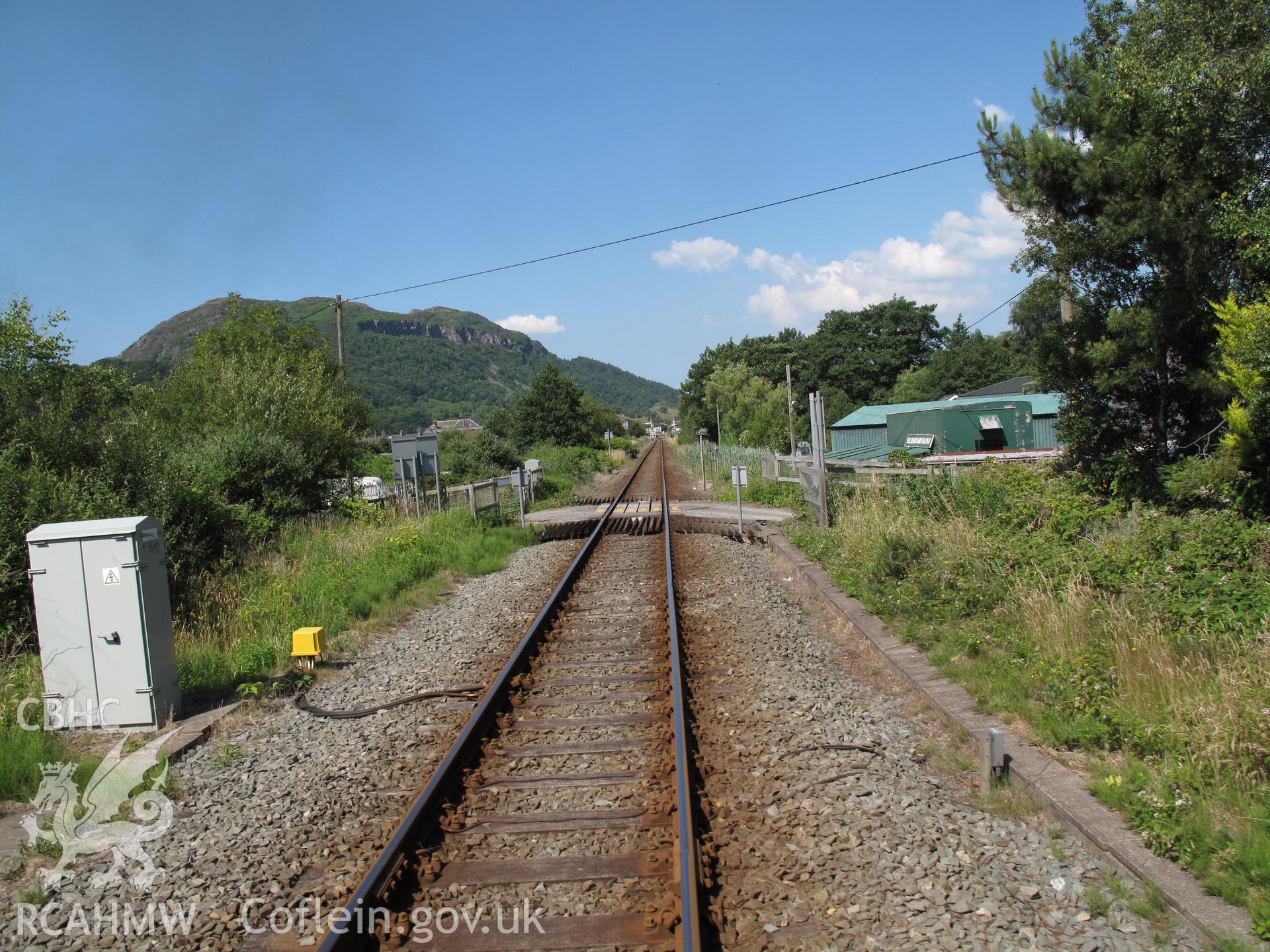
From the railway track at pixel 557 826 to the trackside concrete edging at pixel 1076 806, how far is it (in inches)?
73.5

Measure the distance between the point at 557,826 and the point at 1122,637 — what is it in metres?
4.21

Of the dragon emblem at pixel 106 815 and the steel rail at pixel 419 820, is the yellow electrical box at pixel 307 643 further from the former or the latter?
the dragon emblem at pixel 106 815

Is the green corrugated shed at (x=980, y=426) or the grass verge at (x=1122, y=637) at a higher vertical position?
the green corrugated shed at (x=980, y=426)

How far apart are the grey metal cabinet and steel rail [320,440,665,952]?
7.99 feet

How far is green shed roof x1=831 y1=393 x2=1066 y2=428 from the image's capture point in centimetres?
3058

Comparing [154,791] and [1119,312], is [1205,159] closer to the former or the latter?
[1119,312]

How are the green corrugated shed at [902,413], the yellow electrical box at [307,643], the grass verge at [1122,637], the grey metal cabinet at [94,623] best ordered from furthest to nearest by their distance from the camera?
1. the green corrugated shed at [902,413]
2. the yellow electrical box at [307,643]
3. the grey metal cabinet at [94,623]
4. the grass verge at [1122,637]

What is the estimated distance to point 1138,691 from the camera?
16.4 feet

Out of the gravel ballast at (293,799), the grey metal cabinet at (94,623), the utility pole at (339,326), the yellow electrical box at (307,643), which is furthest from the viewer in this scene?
the utility pole at (339,326)

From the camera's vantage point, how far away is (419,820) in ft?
13.8

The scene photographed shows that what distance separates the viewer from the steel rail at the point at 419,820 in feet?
11.0

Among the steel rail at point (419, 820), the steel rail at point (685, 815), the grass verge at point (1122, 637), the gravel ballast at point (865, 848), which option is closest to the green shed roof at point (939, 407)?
the grass verge at point (1122, 637)

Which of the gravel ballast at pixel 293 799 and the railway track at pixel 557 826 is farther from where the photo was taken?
the gravel ballast at pixel 293 799

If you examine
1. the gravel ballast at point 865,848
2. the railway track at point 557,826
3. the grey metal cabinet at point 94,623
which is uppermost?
the grey metal cabinet at point 94,623
